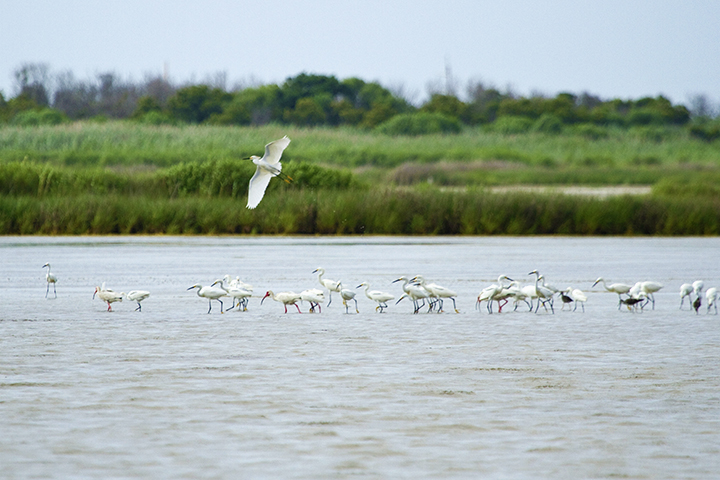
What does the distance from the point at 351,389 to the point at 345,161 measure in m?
40.4

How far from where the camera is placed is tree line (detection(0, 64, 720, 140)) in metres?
62.6

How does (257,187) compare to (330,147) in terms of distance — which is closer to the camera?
(257,187)

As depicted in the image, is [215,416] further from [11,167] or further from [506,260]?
[11,167]

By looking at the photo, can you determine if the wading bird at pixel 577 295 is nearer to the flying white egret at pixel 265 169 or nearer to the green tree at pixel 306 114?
the flying white egret at pixel 265 169

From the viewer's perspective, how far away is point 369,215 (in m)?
24.9

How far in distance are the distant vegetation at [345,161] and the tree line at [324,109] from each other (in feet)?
0.42

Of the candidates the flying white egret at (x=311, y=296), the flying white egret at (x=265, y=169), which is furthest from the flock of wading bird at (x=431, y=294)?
the flying white egret at (x=265, y=169)

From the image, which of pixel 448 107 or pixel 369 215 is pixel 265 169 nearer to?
pixel 369 215

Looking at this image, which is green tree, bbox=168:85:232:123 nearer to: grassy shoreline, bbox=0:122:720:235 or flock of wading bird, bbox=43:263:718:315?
grassy shoreline, bbox=0:122:720:235

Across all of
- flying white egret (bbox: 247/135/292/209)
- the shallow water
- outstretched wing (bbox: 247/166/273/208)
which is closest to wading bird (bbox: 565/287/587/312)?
the shallow water

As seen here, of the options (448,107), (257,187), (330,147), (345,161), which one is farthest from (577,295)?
(448,107)

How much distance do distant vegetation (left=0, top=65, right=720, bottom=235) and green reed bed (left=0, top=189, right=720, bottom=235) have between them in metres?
0.04

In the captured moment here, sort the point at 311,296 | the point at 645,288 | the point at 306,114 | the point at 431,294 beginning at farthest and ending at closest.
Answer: the point at 306,114
the point at 645,288
the point at 431,294
the point at 311,296

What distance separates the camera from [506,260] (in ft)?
57.5
